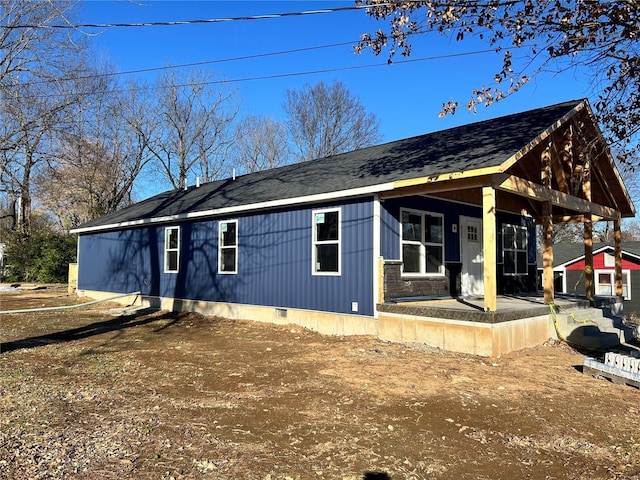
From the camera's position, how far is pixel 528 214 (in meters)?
14.2

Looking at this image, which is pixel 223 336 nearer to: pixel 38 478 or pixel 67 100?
pixel 38 478

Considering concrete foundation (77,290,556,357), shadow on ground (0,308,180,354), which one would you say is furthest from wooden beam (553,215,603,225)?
shadow on ground (0,308,180,354)

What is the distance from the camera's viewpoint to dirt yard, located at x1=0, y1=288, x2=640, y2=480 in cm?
363

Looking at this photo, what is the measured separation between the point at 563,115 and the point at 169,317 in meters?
11.0

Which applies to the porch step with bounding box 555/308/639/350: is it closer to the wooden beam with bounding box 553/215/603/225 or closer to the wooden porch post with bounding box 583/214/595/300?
the wooden porch post with bounding box 583/214/595/300

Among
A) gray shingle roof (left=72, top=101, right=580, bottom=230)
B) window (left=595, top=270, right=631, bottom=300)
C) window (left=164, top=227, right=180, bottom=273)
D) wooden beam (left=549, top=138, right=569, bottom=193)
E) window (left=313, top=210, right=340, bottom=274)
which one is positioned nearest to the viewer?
gray shingle roof (left=72, top=101, right=580, bottom=230)

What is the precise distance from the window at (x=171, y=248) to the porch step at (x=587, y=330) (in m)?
10.7

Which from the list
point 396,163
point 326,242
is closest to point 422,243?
point 396,163

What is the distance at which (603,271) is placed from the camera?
25359 mm

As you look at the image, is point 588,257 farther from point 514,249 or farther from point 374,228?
point 374,228

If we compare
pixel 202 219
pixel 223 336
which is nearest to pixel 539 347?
pixel 223 336

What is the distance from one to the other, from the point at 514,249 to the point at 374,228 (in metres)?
6.61

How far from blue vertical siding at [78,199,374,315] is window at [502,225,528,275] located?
5.96 metres

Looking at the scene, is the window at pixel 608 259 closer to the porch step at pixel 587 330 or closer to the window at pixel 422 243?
the porch step at pixel 587 330
